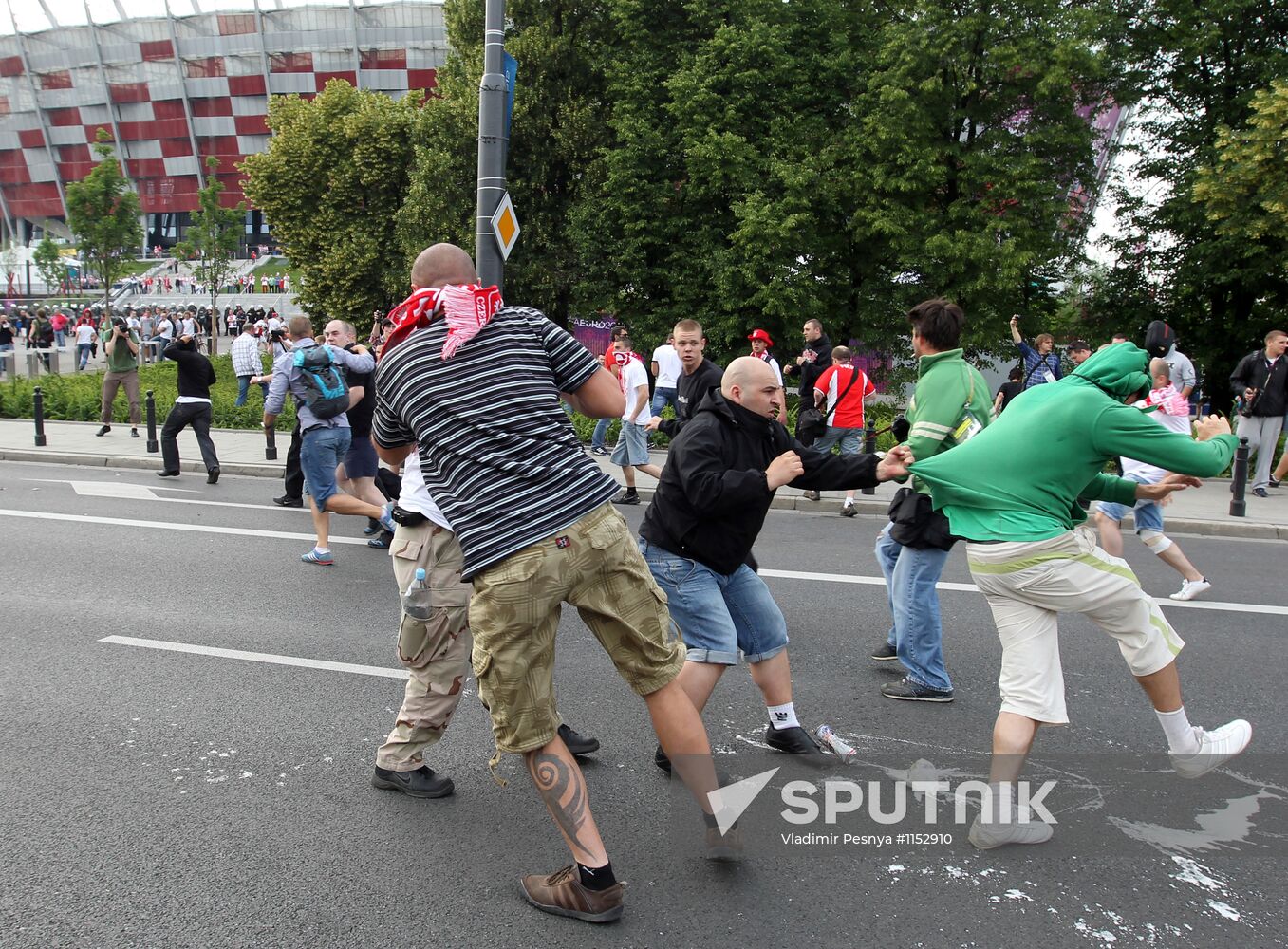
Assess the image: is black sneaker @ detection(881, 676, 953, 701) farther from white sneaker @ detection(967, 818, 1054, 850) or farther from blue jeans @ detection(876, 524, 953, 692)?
white sneaker @ detection(967, 818, 1054, 850)

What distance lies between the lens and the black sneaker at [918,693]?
5148mm

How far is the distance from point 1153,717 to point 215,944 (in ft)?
13.7

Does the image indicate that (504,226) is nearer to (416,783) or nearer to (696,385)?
(696,385)

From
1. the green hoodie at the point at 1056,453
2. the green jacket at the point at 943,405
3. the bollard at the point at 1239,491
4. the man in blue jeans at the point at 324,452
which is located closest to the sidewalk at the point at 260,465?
the bollard at the point at 1239,491

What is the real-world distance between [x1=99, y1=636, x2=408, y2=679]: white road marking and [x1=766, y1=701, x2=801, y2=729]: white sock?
6.98 feet

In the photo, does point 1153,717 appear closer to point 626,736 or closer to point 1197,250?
point 626,736

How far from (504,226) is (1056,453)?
31.7 ft

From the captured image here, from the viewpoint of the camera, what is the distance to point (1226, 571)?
8453mm

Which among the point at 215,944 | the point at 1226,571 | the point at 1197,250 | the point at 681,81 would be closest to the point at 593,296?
the point at 681,81

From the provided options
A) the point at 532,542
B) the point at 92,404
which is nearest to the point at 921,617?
the point at 532,542

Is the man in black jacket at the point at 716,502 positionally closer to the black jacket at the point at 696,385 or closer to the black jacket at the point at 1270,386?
the black jacket at the point at 696,385

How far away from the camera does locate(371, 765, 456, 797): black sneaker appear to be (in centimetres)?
405

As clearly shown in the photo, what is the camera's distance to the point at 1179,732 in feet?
12.9

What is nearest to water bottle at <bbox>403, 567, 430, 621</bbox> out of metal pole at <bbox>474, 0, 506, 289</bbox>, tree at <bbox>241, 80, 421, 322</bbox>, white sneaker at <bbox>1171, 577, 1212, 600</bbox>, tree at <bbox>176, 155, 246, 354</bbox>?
white sneaker at <bbox>1171, 577, 1212, 600</bbox>
